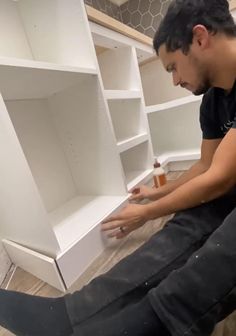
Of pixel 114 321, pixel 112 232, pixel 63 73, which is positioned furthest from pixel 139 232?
pixel 63 73

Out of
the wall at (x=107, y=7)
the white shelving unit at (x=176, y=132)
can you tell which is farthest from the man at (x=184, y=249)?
the wall at (x=107, y=7)

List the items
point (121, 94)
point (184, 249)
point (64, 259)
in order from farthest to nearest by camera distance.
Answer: point (121, 94), point (64, 259), point (184, 249)

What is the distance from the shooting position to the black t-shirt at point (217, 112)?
611 mm

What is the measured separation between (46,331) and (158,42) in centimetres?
67

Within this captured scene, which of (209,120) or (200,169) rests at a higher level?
(209,120)

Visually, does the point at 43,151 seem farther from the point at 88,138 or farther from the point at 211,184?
the point at 211,184

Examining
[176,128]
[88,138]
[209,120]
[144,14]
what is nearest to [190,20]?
[209,120]

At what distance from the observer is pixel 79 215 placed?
31.6 inches

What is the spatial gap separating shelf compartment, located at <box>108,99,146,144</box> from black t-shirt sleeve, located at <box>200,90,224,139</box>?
0.46 meters

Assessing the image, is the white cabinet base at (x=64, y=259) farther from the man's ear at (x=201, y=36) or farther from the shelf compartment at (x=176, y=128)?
the shelf compartment at (x=176, y=128)

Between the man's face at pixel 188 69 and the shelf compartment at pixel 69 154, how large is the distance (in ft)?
0.88

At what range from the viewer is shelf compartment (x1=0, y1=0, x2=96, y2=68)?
2.54 ft

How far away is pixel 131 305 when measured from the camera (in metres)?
0.40

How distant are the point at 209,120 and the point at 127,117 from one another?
1.85ft
